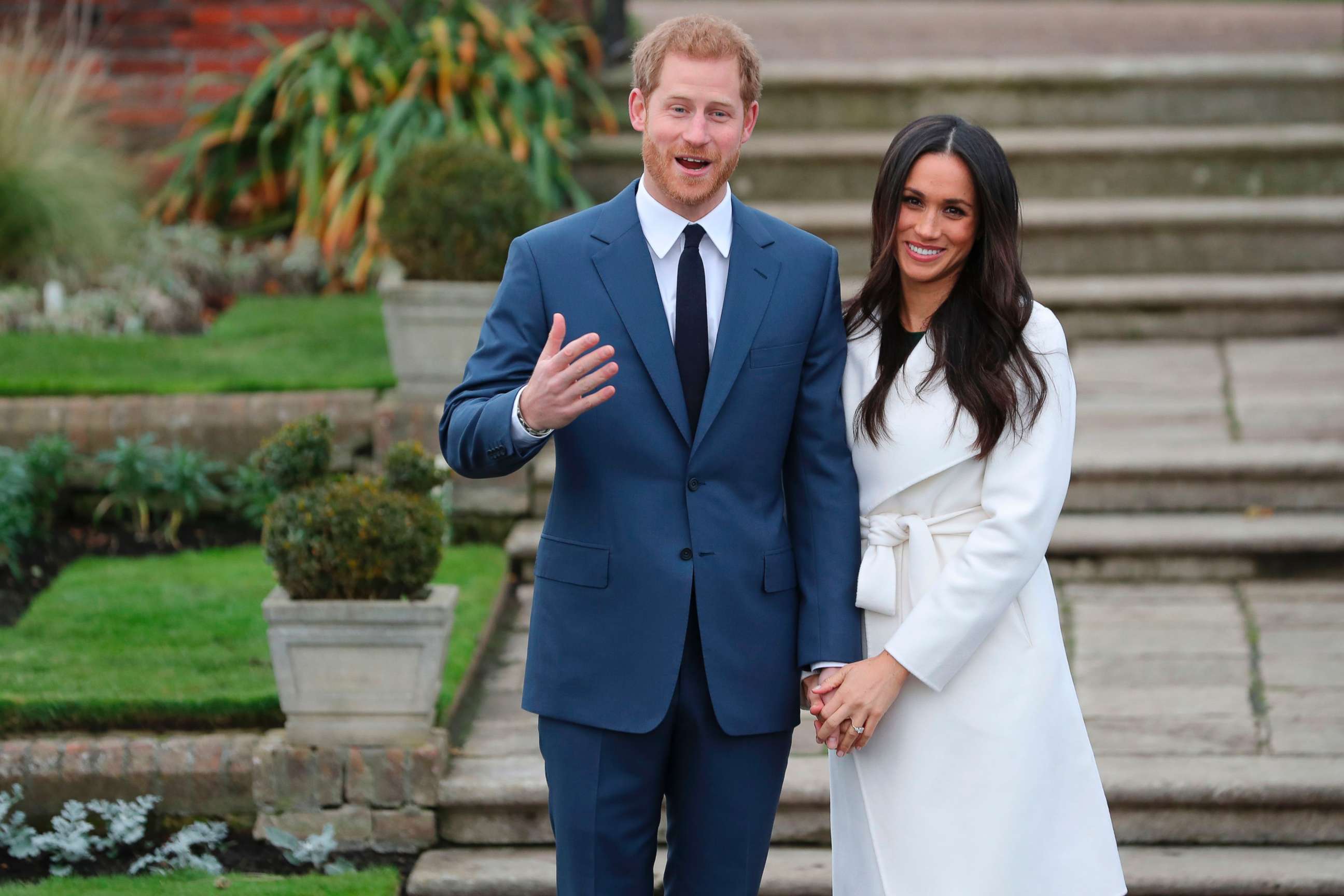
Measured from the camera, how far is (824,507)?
227 centimetres

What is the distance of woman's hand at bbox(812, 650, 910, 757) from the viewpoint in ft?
7.25

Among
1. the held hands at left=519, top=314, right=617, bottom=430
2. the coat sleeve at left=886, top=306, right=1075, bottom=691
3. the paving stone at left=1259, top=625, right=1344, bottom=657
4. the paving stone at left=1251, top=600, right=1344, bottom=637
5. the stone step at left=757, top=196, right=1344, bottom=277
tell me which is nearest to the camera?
the held hands at left=519, top=314, right=617, bottom=430

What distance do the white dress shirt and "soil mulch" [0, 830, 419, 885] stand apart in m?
1.59

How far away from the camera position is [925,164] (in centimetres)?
225

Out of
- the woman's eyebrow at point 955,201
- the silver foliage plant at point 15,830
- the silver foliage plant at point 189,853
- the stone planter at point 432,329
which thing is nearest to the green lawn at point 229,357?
the stone planter at point 432,329

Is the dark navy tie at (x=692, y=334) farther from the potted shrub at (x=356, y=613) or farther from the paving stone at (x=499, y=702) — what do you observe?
the paving stone at (x=499, y=702)

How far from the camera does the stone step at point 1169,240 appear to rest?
596 cm

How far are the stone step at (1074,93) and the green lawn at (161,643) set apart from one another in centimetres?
318

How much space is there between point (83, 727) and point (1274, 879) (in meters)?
2.94

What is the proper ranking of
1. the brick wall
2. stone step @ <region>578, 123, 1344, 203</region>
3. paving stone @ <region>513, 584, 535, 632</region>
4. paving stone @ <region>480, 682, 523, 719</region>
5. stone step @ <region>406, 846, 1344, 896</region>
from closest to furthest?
stone step @ <region>406, 846, 1344, 896</region> < paving stone @ <region>480, 682, 523, 719</region> < paving stone @ <region>513, 584, 535, 632</region> < stone step @ <region>578, 123, 1344, 203</region> < the brick wall

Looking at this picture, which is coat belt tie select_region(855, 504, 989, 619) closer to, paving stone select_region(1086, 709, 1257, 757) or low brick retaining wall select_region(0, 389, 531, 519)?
paving stone select_region(1086, 709, 1257, 757)

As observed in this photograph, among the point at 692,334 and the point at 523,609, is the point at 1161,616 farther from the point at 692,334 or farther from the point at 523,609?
the point at 692,334

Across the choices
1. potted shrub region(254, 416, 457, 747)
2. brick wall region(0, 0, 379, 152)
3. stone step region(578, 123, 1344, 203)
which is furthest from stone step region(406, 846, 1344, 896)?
brick wall region(0, 0, 379, 152)

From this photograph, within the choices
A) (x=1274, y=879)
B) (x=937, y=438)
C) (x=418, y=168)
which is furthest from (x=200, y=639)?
(x=1274, y=879)
